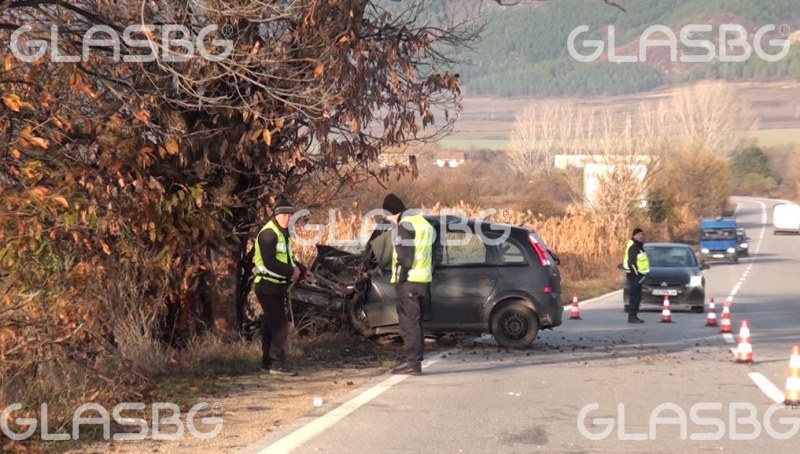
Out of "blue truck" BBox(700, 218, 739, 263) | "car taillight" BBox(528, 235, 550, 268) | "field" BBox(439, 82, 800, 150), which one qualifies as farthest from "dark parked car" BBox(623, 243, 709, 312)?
"field" BBox(439, 82, 800, 150)

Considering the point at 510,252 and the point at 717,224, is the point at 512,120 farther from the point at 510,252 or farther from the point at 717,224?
the point at 510,252

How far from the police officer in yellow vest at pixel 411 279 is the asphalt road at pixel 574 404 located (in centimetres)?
31

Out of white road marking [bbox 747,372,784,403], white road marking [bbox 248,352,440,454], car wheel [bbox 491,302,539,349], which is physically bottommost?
white road marking [bbox 747,372,784,403]

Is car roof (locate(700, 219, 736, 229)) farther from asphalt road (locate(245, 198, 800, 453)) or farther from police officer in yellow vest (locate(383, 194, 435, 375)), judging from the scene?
police officer in yellow vest (locate(383, 194, 435, 375))

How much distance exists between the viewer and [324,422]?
9.73 metres

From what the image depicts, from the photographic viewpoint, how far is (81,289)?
12.4 meters

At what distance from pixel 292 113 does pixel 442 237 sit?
346cm

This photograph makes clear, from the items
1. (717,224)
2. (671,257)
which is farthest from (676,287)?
(717,224)

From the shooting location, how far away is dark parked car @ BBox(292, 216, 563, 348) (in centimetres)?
1553

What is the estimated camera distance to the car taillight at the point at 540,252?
15.8 m

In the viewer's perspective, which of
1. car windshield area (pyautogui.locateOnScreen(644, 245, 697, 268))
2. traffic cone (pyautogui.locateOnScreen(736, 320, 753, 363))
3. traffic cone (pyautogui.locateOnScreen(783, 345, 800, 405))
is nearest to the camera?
traffic cone (pyautogui.locateOnScreen(783, 345, 800, 405))

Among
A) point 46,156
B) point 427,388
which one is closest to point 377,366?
point 427,388

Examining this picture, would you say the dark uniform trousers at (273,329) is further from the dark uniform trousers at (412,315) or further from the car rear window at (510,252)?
the car rear window at (510,252)

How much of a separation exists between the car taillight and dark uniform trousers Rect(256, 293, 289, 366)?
418cm
